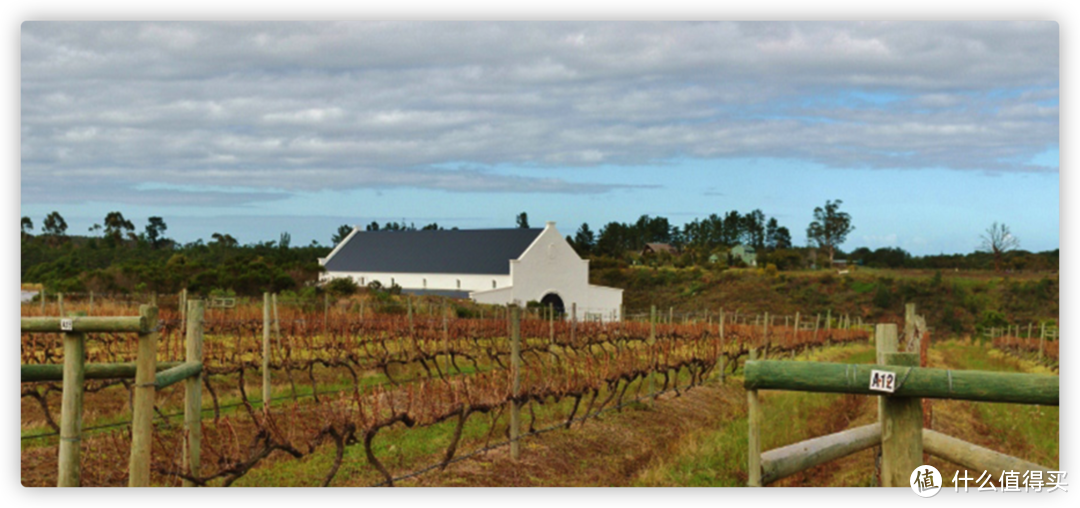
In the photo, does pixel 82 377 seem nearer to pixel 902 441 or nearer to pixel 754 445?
pixel 754 445

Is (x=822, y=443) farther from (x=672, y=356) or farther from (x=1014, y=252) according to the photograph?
(x=1014, y=252)

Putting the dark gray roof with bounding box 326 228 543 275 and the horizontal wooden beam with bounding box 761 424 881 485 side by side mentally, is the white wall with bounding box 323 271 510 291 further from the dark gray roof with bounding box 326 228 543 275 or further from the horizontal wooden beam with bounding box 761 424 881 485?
the horizontal wooden beam with bounding box 761 424 881 485

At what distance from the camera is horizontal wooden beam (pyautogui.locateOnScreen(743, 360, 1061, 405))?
3.64m

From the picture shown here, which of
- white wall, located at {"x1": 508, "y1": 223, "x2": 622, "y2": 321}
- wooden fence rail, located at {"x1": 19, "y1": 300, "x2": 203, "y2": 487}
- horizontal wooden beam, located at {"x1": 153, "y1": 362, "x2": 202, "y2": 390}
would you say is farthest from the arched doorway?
wooden fence rail, located at {"x1": 19, "y1": 300, "x2": 203, "y2": 487}

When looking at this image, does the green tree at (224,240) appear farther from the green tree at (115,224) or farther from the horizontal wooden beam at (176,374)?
the horizontal wooden beam at (176,374)

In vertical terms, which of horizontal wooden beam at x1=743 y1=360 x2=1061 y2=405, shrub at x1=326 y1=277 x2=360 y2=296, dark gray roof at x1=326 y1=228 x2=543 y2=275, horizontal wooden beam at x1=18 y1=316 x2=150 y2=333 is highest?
dark gray roof at x1=326 y1=228 x2=543 y2=275

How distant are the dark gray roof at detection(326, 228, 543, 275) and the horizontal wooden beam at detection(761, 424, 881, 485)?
4382 cm

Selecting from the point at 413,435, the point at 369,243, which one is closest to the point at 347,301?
the point at 369,243

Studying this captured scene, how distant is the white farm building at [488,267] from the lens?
48.0 m

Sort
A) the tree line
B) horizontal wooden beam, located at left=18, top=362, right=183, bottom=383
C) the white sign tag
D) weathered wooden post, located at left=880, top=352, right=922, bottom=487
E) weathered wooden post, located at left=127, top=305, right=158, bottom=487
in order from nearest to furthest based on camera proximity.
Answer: the white sign tag < weathered wooden post, located at left=880, top=352, right=922, bottom=487 < weathered wooden post, located at left=127, top=305, right=158, bottom=487 < horizontal wooden beam, located at left=18, top=362, right=183, bottom=383 < the tree line

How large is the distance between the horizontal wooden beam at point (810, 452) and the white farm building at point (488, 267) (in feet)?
130

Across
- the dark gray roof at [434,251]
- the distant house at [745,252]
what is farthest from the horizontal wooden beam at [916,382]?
the distant house at [745,252]
